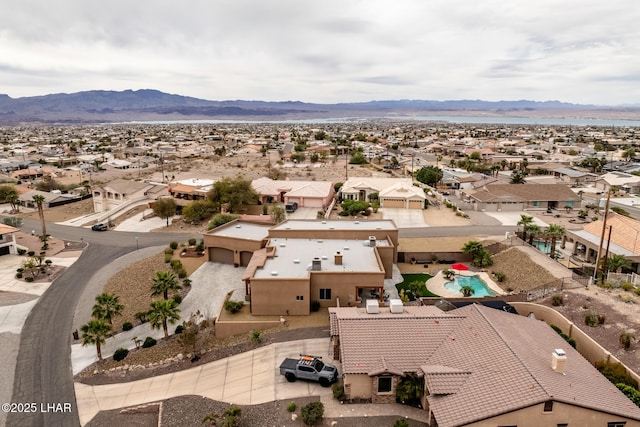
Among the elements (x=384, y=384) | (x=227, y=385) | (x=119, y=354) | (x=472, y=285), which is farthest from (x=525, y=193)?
(x=119, y=354)

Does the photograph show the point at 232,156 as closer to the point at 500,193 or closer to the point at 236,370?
the point at 500,193

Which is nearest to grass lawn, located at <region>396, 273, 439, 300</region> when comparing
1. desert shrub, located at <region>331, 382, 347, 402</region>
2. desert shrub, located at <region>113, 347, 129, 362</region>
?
desert shrub, located at <region>331, 382, 347, 402</region>

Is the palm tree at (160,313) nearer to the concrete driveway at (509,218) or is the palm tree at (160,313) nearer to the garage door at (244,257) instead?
the garage door at (244,257)

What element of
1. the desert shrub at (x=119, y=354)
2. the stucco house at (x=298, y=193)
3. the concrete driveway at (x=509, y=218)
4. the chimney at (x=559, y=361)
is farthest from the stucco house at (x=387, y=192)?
the chimney at (x=559, y=361)

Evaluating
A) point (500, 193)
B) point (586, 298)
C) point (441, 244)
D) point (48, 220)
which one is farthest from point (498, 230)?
point (48, 220)

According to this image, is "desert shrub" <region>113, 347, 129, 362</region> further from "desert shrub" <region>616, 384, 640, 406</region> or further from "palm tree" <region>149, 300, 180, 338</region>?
"desert shrub" <region>616, 384, 640, 406</region>
